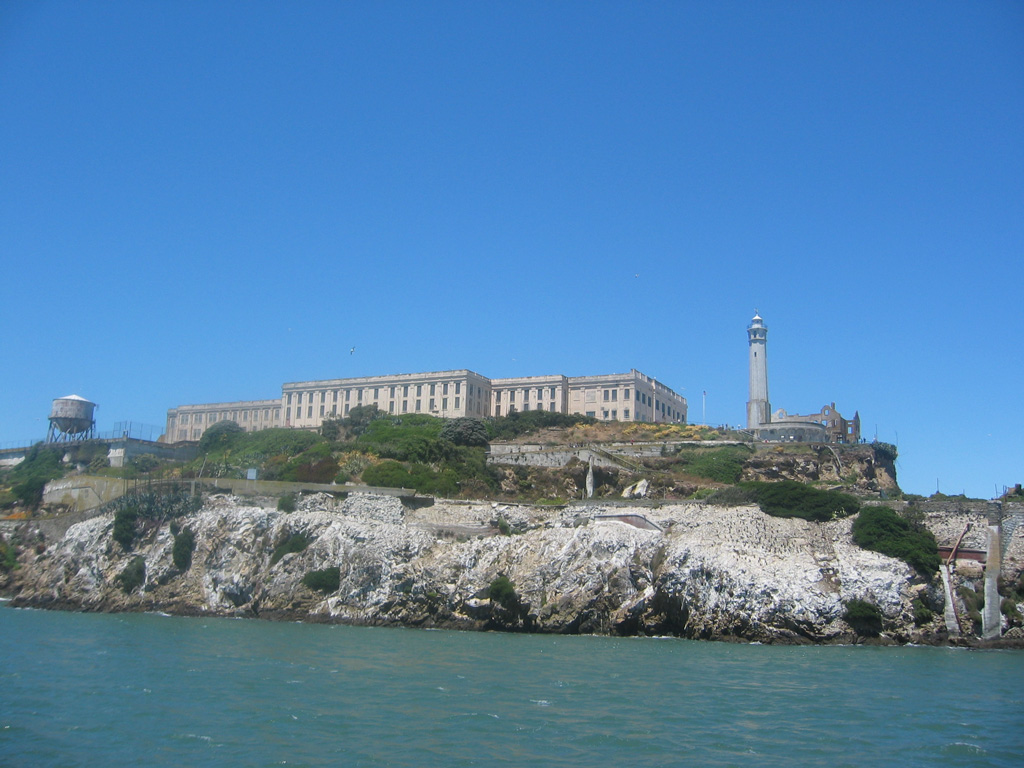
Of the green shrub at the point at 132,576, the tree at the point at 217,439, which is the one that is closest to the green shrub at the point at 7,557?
the green shrub at the point at 132,576

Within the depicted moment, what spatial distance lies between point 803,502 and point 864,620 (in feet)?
26.1

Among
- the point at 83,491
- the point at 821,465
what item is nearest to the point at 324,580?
the point at 83,491

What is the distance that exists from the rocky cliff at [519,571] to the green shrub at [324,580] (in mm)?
333

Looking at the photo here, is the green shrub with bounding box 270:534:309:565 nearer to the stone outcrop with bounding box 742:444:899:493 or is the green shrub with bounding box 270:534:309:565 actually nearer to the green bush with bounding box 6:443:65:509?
the green bush with bounding box 6:443:65:509

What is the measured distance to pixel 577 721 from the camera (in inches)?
739

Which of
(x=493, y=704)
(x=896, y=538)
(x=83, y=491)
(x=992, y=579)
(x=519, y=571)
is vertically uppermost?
(x=83, y=491)

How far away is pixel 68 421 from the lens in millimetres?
82750

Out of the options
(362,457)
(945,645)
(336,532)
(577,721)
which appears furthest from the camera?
(362,457)

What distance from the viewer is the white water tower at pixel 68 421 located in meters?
82.7

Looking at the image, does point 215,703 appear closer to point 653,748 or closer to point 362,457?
point 653,748

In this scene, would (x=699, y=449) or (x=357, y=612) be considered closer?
(x=357, y=612)

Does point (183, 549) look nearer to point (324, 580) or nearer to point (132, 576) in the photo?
point (132, 576)

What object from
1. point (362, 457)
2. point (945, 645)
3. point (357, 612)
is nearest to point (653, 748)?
point (945, 645)

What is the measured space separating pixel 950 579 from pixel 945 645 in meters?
3.19
